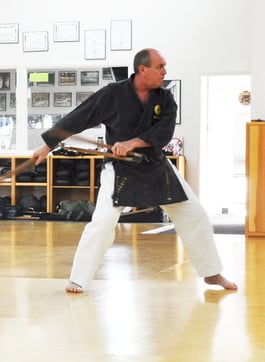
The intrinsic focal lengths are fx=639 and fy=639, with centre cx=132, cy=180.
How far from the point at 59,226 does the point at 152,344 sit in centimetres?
463

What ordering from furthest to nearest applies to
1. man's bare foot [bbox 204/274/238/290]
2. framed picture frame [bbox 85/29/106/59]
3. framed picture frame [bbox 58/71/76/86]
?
framed picture frame [bbox 58/71/76/86] < framed picture frame [bbox 85/29/106/59] < man's bare foot [bbox 204/274/238/290]

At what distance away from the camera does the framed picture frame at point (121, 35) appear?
8.45 meters

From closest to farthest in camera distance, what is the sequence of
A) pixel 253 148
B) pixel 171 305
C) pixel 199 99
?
pixel 171 305
pixel 253 148
pixel 199 99

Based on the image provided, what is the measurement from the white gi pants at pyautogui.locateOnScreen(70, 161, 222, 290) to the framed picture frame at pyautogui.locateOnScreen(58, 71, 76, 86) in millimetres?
5683

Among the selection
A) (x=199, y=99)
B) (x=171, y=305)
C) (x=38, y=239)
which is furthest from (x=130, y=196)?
(x=199, y=99)

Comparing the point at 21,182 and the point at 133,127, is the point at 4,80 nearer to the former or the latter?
the point at 21,182

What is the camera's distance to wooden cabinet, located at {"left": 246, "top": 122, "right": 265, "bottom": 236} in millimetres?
6121

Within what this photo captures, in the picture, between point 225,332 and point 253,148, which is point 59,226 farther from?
point 225,332

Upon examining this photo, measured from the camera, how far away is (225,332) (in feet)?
8.14

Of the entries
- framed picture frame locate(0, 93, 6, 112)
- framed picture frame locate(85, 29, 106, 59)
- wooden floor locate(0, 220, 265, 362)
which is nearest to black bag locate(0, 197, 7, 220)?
framed picture frame locate(0, 93, 6, 112)

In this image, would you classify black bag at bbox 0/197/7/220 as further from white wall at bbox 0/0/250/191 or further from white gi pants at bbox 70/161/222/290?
white gi pants at bbox 70/161/222/290

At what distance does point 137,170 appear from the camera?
3.29 metres

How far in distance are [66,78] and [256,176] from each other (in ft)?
12.2

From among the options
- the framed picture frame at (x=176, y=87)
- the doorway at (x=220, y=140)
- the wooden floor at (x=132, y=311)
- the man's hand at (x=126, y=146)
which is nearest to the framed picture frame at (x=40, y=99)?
the framed picture frame at (x=176, y=87)
